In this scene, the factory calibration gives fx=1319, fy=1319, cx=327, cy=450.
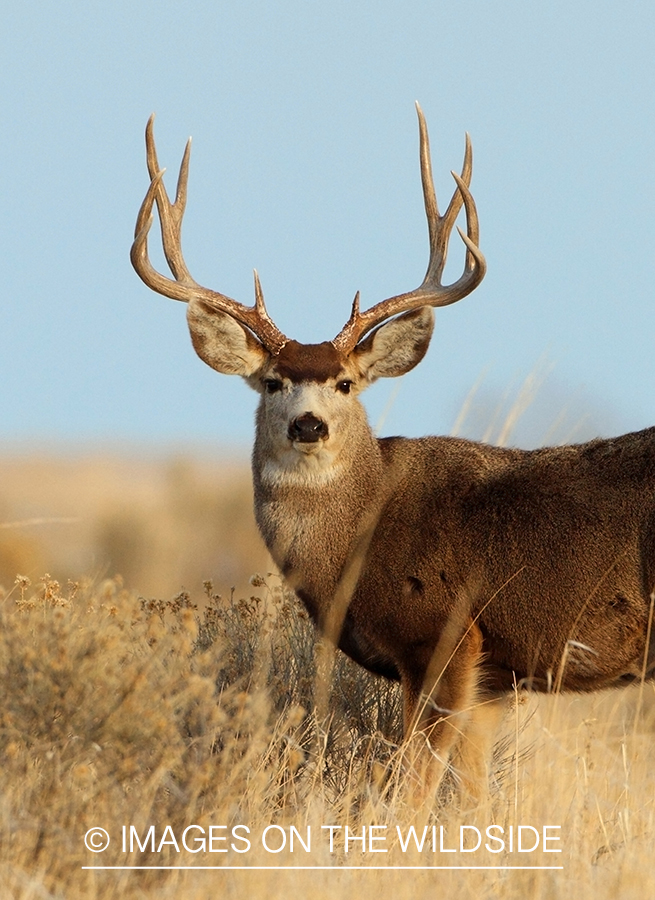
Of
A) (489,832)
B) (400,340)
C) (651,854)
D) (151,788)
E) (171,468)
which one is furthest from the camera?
(171,468)

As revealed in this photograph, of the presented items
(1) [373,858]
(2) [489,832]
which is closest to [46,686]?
(1) [373,858]

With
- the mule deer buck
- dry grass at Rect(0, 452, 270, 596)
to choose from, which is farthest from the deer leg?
dry grass at Rect(0, 452, 270, 596)

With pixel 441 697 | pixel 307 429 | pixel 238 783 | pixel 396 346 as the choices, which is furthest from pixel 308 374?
pixel 238 783

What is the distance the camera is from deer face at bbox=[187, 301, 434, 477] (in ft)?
22.7

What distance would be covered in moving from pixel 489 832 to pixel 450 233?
3.42 meters

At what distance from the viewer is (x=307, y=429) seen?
6.76 meters

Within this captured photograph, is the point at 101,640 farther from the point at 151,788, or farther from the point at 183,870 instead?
the point at 183,870

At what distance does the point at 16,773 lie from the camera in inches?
192

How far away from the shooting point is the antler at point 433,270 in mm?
7328

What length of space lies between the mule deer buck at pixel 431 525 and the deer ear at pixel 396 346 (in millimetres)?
13

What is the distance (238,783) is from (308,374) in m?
2.48

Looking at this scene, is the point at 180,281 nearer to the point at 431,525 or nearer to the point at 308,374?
the point at 308,374

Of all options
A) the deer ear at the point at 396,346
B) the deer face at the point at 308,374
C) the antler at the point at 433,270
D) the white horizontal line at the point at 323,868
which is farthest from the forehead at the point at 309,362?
the white horizontal line at the point at 323,868

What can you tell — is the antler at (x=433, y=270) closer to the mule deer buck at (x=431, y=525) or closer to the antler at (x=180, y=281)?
the mule deer buck at (x=431, y=525)
